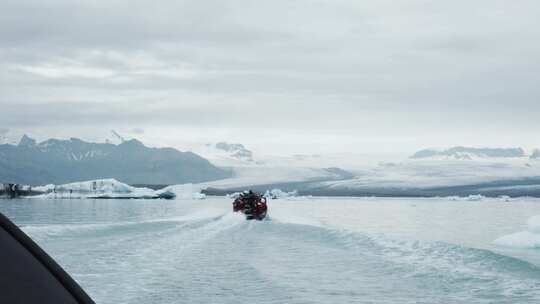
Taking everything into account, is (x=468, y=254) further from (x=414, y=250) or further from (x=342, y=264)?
(x=342, y=264)

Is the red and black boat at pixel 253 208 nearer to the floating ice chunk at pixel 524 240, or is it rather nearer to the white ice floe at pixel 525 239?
the white ice floe at pixel 525 239

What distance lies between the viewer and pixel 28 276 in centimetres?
122

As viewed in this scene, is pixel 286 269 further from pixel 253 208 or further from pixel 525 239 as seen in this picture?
pixel 253 208

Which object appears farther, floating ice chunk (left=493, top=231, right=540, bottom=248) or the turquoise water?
floating ice chunk (left=493, top=231, right=540, bottom=248)

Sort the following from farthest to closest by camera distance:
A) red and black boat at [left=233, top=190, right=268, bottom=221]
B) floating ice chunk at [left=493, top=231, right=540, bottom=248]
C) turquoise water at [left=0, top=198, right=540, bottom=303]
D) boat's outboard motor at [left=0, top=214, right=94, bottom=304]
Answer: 1. red and black boat at [left=233, top=190, right=268, bottom=221]
2. floating ice chunk at [left=493, top=231, right=540, bottom=248]
3. turquoise water at [left=0, top=198, right=540, bottom=303]
4. boat's outboard motor at [left=0, top=214, right=94, bottom=304]

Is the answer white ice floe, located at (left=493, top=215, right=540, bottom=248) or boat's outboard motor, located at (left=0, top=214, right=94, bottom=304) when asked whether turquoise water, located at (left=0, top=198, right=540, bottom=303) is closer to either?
white ice floe, located at (left=493, top=215, right=540, bottom=248)

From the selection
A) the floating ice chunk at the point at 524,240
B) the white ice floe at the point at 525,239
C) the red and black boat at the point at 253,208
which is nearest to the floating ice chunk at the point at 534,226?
the white ice floe at the point at 525,239

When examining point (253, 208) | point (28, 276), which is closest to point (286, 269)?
point (28, 276)

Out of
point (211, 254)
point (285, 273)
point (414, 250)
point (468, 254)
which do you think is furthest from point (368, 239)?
point (285, 273)

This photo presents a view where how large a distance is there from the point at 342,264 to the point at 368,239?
1268 centimetres

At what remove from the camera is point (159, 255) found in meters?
27.6

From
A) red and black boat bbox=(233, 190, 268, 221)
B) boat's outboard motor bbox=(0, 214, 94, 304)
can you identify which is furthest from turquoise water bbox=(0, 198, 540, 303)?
red and black boat bbox=(233, 190, 268, 221)

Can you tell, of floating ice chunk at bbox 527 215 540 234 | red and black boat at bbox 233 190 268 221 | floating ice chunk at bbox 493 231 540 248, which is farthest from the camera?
red and black boat at bbox 233 190 268 221

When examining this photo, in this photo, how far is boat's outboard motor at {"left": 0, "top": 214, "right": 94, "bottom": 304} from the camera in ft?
3.91
